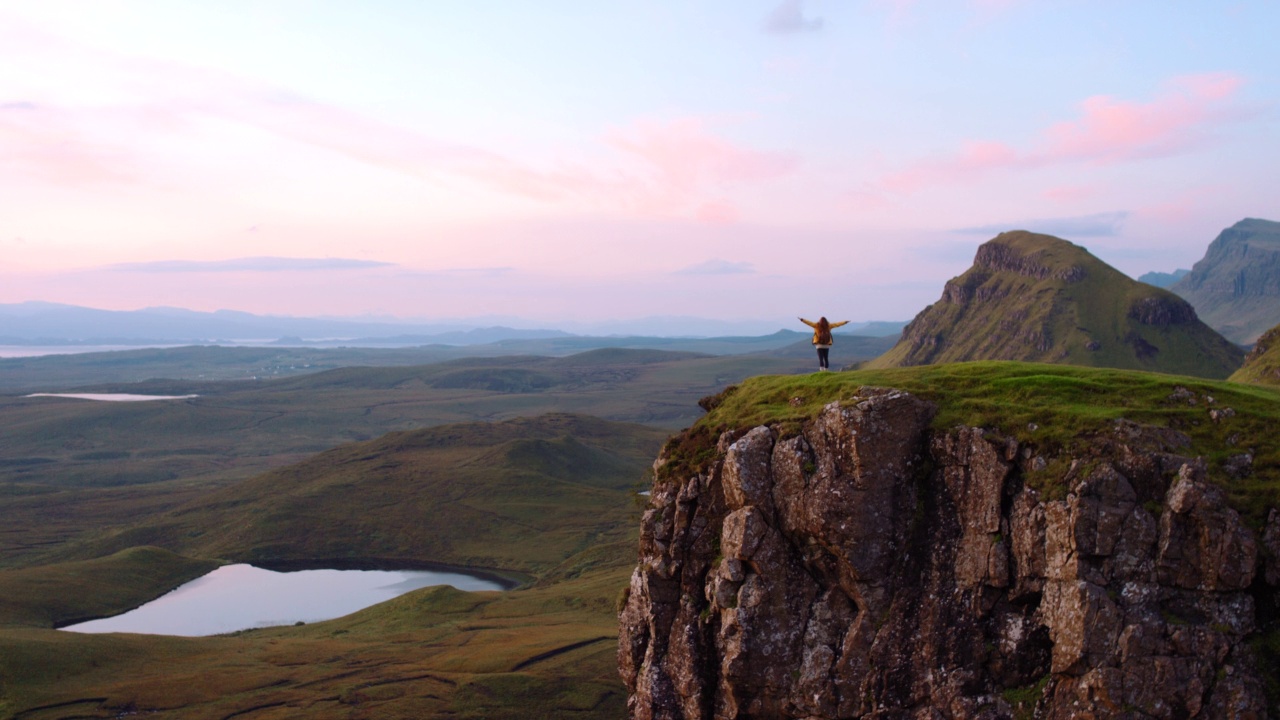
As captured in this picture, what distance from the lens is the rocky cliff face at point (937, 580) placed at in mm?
26016

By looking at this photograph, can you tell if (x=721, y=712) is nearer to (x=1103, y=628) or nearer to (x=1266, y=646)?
(x=1103, y=628)

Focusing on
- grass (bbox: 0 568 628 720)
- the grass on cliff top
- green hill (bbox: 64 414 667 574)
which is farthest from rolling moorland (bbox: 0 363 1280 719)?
green hill (bbox: 64 414 667 574)

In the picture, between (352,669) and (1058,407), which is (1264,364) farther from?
(352,669)

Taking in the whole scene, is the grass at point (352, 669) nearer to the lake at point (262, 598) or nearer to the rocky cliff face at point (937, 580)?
Answer: the lake at point (262, 598)

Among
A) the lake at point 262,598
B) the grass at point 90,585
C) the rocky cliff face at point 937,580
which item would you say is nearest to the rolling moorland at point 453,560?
the grass at point 90,585

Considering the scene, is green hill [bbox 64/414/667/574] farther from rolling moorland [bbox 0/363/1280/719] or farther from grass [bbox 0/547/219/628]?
grass [bbox 0/547/219/628]

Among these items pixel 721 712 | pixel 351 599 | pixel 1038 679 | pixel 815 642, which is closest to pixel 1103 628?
pixel 1038 679

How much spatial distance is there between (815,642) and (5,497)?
8103 inches

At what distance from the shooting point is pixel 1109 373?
3609 cm

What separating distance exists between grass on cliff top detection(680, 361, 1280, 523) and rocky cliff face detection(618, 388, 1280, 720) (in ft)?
2.98

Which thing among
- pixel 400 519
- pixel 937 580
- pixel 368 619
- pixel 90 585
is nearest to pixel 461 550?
pixel 400 519

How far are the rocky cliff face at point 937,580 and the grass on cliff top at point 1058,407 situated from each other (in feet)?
2.98

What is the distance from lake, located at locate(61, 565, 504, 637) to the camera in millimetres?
111875

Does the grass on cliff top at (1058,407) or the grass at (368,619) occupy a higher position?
the grass on cliff top at (1058,407)
